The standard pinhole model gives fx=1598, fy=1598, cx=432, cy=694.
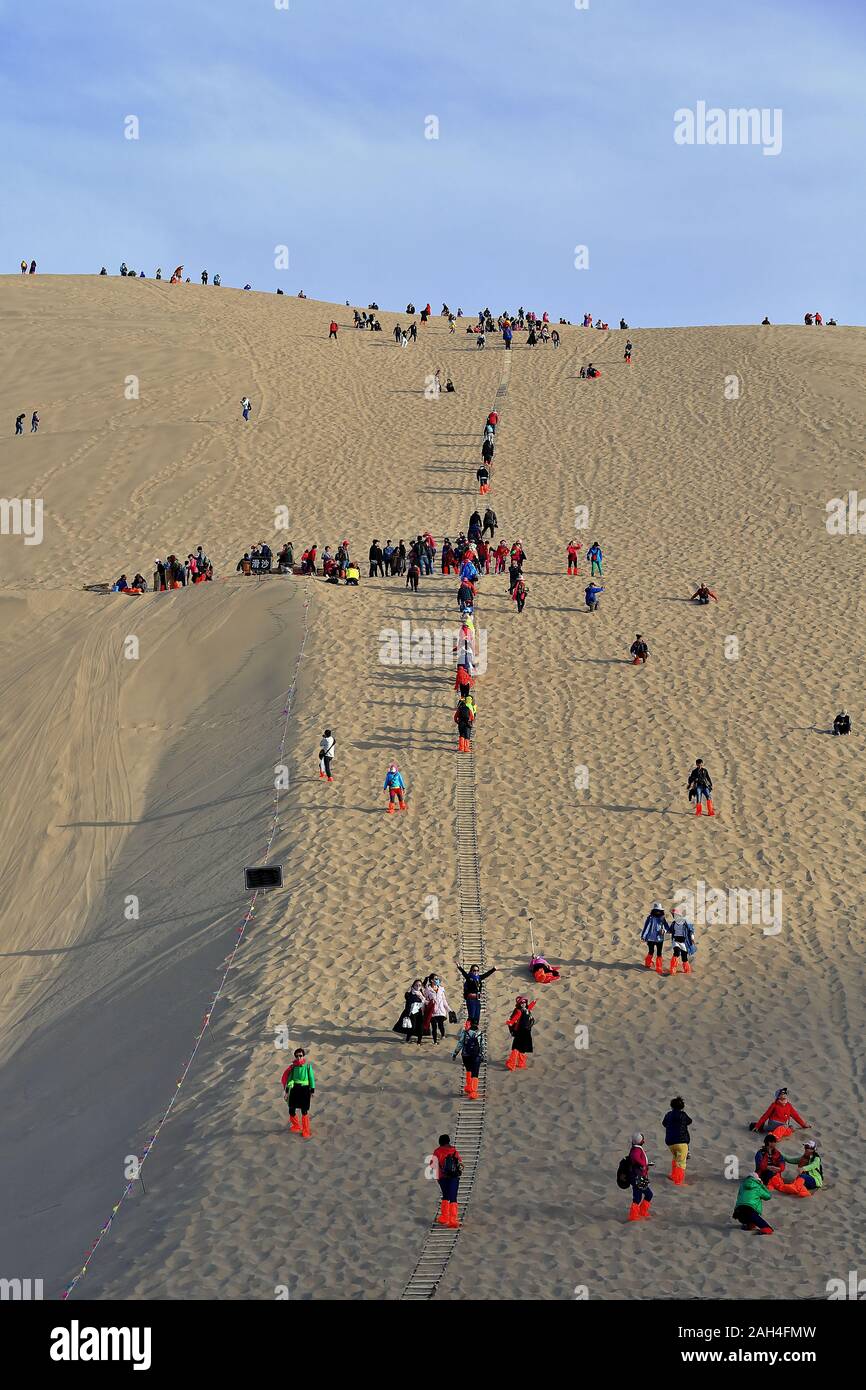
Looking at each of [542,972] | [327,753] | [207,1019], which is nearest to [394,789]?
[327,753]

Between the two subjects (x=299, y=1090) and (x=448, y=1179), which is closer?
(x=448, y=1179)

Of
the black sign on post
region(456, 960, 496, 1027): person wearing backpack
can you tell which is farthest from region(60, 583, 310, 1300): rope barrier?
region(456, 960, 496, 1027): person wearing backpack

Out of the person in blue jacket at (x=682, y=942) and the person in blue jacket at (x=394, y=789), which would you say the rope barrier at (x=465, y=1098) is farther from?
the person in blue jacket at (x=682, y=942)

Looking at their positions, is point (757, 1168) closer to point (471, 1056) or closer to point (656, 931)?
point (471, 1056)

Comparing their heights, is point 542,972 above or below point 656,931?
below

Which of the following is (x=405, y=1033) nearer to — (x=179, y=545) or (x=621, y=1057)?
(x=621, y=1057)
